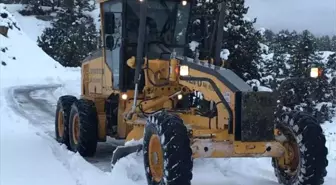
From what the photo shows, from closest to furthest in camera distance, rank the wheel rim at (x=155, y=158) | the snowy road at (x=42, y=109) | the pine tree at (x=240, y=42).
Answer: the wheel rim at (x=155, y=158) < the snowy road at (x=42, y=109) < the pine tree at (x=240, y=42)

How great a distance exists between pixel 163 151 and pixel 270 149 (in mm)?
1319

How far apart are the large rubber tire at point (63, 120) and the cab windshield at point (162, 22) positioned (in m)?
2.55

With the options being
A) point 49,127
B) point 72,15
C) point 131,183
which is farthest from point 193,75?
point 72,15

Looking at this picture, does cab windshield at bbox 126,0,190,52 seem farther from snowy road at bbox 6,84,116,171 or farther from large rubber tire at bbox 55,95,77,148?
large rubber tire at bbox 55,95,77,148

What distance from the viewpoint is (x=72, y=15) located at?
66.8 m

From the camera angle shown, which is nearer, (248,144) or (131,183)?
(248,144)

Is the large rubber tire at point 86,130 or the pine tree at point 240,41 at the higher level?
the pine tree at point 240,41

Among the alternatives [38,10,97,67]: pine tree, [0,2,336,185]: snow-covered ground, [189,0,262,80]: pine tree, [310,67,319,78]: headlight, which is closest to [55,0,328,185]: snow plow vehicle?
[0,2,336,185]: snow-covered ground

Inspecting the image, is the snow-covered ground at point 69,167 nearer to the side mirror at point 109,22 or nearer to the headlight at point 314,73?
the headlight at point 314,73

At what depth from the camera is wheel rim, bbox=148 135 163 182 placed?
659cm

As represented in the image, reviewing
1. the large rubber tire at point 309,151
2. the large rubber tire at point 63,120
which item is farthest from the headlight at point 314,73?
the large rubber tire at point 63,120

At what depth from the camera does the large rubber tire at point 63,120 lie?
35.4ft

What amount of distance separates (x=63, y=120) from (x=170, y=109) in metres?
3.08

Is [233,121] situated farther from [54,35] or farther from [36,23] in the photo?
[36,23]
